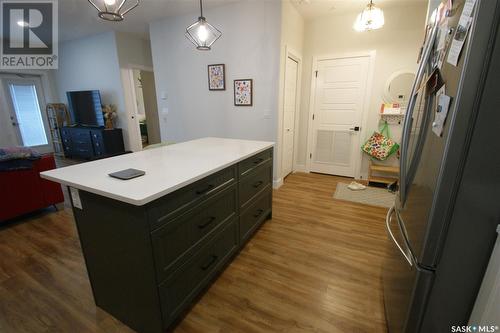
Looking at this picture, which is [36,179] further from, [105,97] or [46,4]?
[105,97]

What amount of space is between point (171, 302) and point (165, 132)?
3.73m

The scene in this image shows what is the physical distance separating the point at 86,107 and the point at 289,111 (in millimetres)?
4715

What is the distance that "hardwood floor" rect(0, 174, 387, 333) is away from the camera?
1.44 meters

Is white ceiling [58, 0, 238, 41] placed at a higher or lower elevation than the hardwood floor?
higher

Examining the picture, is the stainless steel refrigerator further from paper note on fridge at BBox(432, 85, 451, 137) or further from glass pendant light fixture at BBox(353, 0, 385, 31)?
glass pendant light fixture at BBox(353, 0, 385, 31)

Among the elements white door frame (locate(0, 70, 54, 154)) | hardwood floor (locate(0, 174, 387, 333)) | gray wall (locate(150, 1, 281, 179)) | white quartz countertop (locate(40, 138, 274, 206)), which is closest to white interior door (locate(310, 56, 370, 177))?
gray wall (locate(150, 1, 281, 179))

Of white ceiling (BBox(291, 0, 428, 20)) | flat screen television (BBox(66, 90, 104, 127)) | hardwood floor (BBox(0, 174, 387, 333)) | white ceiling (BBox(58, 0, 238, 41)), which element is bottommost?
hardwood floor (BBox(0, 174, 387, 333))

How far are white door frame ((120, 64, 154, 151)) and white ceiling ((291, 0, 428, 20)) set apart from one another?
3.73m

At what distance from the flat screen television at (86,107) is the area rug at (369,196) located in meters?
5.20

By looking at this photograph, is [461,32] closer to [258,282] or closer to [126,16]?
[258,282]

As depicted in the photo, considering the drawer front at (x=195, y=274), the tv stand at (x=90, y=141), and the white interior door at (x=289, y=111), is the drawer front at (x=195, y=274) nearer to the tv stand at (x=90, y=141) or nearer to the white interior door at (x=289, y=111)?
the white interior door at (x=289, y=111)

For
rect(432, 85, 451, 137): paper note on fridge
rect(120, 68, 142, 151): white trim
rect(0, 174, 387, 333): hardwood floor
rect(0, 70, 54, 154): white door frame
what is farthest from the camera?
rect(0, 70, 54, 154): white door frame

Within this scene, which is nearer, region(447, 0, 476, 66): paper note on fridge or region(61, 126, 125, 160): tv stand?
region(447, 0, 476, 66): paper note on fridge

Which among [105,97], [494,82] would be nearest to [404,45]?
[494,82]
